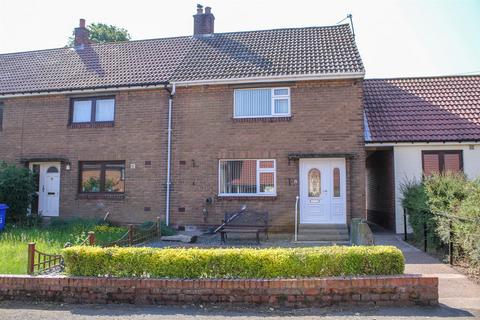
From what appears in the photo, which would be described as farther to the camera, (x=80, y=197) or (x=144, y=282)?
(x=80, y=197)

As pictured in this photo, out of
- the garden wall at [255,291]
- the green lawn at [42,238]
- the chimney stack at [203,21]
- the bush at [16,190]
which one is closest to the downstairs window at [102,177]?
the green lawn at [42,238]

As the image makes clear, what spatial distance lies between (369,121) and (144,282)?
1167cm

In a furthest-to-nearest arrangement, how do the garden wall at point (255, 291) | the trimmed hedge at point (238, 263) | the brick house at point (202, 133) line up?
the brick house at point (202, 133), the trimmed hedge at point (238, 263), the garden wall at point (255, 291)

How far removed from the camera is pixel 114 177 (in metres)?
15.7

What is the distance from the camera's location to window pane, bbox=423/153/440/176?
15.0 metres

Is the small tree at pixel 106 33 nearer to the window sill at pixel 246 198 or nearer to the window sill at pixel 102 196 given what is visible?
the window sill at pixel 102 196

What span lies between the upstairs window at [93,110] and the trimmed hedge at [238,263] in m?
9.60

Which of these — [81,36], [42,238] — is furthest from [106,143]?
[81,36]

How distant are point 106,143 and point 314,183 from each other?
305 inches

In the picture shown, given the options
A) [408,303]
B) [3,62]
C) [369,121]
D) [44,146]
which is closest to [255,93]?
[369,121]

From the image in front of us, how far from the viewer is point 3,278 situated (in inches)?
280

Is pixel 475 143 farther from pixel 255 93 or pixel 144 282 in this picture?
pixel 144 282

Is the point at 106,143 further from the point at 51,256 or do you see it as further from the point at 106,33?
the point at 106,33

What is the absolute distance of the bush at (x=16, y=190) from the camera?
49.1 feet
